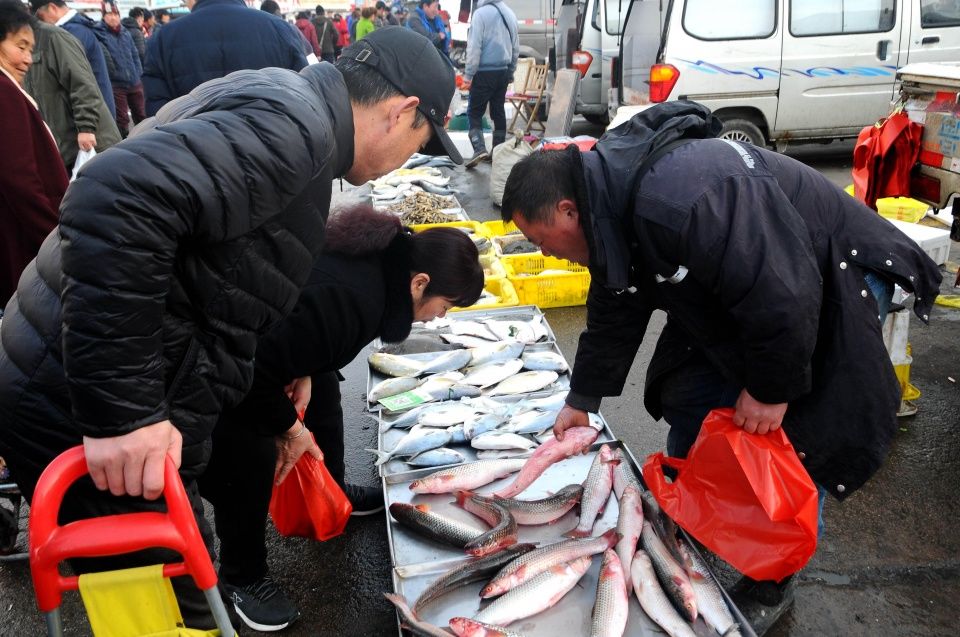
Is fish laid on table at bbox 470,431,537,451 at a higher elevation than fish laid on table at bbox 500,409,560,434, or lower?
higher

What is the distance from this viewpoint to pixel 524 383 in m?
3.99

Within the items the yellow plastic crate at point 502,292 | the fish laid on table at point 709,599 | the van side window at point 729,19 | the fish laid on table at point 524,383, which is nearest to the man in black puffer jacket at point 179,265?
the fish laid on table at point 709,599

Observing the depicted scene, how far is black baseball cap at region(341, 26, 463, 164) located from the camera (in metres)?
1.89

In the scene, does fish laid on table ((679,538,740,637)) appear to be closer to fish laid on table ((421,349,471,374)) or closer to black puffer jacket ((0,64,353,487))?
black puffer jacket ((0,64,353,487))

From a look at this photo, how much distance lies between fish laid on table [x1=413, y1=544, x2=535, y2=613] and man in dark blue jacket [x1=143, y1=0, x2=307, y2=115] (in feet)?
10.9

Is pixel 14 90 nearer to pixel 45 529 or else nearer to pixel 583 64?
pixel 45 529

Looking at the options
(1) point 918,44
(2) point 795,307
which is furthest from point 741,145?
(1) point 918,44

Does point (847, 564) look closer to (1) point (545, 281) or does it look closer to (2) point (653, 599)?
(2) point (653, 599)

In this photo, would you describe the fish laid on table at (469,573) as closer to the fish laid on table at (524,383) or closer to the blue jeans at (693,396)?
the blue jeans at (693,396)

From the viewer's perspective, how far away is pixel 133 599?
59.6 inches

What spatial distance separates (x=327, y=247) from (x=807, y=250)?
156 centimetres

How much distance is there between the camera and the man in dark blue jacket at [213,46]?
14.6 feet

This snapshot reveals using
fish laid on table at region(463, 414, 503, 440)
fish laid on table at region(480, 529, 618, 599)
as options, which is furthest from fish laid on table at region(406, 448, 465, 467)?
fish laid on table at region(480, 529, 618, 599)

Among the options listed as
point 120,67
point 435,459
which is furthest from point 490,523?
point 120,67
